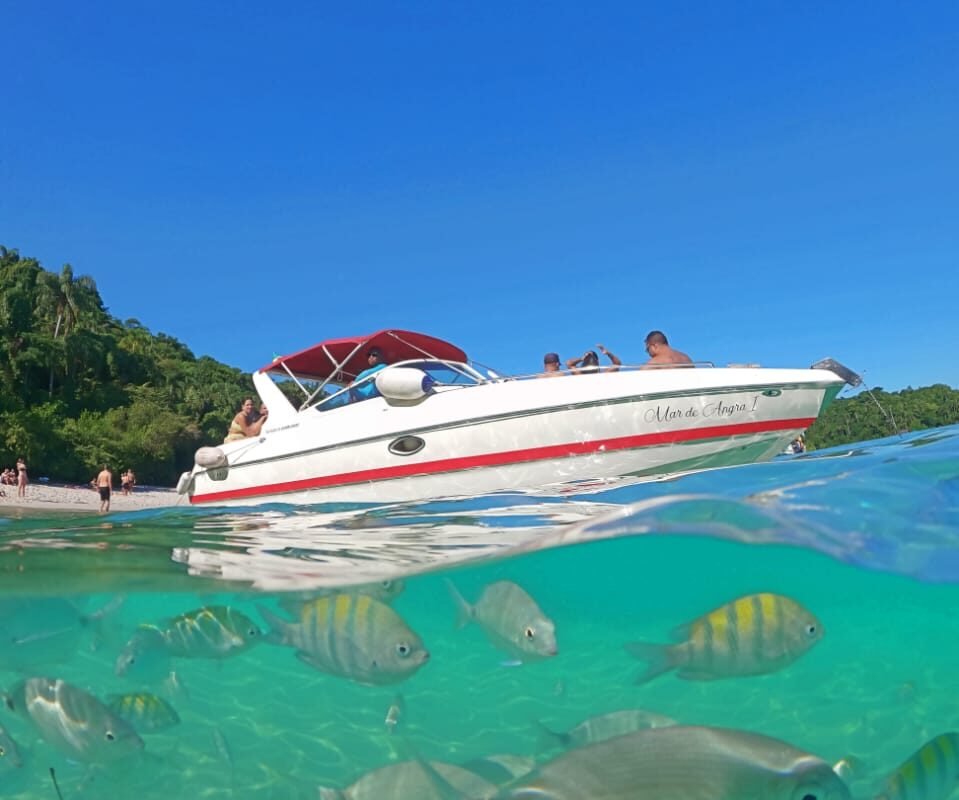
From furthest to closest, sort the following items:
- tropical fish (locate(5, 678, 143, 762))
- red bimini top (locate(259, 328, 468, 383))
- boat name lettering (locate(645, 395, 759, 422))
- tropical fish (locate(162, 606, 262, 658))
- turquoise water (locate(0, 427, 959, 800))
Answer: red bimini top (locate(259, 328, 468, 383)), boat name lettering (locate(645, 395, 759, 422)), turquoise water (locate(0, 427, 959, 800)), tropical fish (locate(162, 606, 262, 658)), tropical fish (locate(5, 678, 143, 762))

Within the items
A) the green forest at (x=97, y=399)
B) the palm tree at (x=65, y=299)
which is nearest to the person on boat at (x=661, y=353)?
the green forest at (x=97, y=399)

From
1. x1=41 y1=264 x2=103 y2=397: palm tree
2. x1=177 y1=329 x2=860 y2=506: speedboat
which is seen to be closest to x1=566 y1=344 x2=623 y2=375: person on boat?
x1=177 y1=329 x2=860 y2=506: speedboat

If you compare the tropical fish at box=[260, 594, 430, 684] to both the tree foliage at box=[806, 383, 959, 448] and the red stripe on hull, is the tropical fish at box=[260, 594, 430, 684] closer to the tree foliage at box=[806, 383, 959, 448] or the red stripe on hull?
the red stripe on hull

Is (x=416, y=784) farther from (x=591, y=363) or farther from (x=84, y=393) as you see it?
(x=84, y=393)

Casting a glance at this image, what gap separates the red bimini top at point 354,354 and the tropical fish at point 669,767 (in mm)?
6704

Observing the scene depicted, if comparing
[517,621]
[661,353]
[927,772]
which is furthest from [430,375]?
[927,772]

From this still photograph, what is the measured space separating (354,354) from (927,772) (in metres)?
7.70

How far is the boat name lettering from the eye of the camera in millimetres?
7613

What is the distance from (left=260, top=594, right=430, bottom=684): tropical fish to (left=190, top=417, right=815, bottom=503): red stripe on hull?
375cm

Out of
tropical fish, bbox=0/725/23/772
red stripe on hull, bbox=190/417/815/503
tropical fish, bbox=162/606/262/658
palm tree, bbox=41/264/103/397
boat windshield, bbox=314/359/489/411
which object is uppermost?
palm tree, bbox=41/264/103/397

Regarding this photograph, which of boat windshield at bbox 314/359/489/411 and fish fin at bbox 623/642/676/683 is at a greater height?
boat windshield at bbox 314/359/489/411

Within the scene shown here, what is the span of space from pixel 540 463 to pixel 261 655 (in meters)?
3.90

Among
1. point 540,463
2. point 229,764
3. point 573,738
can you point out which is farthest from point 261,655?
point 573,738

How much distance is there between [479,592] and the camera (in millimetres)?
5164
